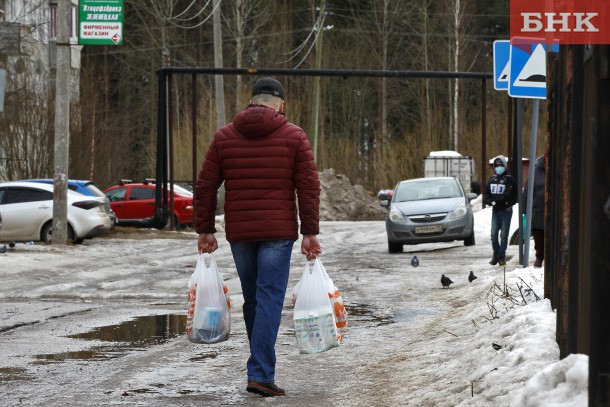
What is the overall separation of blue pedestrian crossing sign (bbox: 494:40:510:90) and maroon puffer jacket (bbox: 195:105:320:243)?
9020 millimetres

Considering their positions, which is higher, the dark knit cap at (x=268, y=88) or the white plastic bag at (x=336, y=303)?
the dark knit cap at (x=268, y=88)

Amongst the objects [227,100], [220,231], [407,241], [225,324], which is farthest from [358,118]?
[225,324]

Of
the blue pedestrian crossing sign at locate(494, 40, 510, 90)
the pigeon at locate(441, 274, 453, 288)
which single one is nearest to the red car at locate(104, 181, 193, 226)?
the pigeon at locate(441, 274, 453, 288)

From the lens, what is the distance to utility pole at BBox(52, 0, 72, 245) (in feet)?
83.7

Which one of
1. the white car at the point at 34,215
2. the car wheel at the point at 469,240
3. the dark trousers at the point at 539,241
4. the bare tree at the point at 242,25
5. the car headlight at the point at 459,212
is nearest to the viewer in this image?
the dark trousers at the point at 539,241

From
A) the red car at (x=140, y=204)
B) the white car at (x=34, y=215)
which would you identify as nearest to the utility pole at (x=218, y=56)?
the red car at (x=140, y=204)

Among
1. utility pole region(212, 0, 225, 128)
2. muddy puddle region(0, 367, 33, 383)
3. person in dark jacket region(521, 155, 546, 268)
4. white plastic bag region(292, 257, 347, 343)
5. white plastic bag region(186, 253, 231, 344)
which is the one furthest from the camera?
utility pole region(212, 0, 225, 128)

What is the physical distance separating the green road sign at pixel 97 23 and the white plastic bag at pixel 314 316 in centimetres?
1836

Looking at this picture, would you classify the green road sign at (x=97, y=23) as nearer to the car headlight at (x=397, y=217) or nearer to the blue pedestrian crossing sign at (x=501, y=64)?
the car headlight at (x=397, y=217)

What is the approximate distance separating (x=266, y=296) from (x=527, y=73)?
7.39 meters

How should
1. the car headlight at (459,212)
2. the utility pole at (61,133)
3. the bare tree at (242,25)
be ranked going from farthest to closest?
the bare tree at (242,25), the car headlight at (459,212), the utility pole at (61,133)

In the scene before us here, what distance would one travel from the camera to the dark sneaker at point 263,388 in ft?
25.2

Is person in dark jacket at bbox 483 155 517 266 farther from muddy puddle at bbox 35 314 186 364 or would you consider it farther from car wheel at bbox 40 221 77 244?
car wheel at bbox 40 221 77 244

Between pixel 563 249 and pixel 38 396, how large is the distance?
10.0 ft
